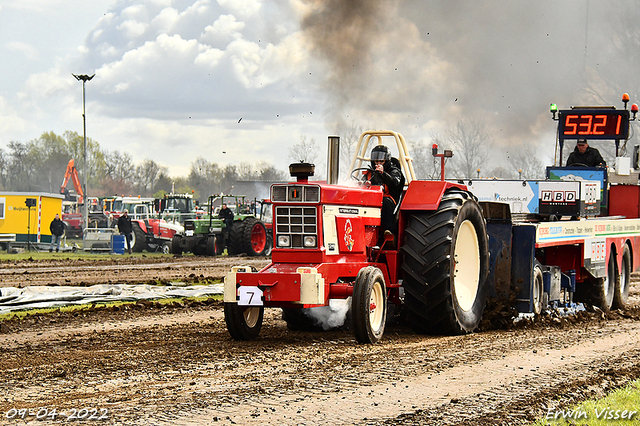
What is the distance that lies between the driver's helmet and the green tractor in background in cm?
1827

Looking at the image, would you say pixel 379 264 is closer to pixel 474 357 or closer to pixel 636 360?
pixel 474 357

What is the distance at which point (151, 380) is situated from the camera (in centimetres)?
638

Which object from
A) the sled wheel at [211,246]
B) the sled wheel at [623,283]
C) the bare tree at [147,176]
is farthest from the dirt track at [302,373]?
the bare tree at [147,176]

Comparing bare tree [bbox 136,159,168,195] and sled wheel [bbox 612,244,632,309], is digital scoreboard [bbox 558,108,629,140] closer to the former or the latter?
sled wheel [bbox 612,244,632,309]

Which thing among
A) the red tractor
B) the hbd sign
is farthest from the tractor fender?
the hbd sign

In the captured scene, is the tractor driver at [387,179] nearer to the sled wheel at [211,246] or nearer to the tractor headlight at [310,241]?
the tractor headlight at [310,241]

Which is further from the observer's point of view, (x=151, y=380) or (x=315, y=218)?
(x=315, y=218)

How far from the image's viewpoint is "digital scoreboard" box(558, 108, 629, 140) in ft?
53.4

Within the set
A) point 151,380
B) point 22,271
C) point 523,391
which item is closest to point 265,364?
point 151,380

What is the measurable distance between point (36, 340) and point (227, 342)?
2293 millimetres

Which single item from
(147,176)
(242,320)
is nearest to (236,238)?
(242,320)

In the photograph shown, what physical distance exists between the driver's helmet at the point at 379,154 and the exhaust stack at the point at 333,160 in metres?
0.62

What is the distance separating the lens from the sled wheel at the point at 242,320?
8282 mm

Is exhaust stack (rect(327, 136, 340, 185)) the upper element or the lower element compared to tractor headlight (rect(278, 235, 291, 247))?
upper
